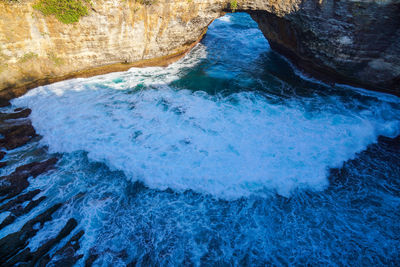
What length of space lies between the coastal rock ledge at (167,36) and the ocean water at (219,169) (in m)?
0.78

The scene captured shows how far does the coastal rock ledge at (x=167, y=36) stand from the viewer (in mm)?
7812

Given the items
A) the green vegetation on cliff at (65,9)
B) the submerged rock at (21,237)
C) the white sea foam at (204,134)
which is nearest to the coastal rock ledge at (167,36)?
the green vegetation on cliff at (65,9)

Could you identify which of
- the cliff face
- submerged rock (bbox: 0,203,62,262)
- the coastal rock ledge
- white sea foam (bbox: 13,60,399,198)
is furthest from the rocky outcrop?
submerged rock (bbox: 0,203,62,262)

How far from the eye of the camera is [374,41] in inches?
316

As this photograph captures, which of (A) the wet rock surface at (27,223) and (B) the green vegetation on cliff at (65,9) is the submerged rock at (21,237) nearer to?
(A) the wet rock surface at (27,223)

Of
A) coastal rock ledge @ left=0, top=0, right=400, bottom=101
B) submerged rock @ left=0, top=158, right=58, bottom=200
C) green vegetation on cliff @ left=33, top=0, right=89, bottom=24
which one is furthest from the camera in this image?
green vegetation on cliff @ left=33, top=0, right=89, bottom=24

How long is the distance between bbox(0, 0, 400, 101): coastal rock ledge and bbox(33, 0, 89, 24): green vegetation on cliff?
0.15 metres

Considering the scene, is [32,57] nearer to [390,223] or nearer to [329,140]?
[329,140]

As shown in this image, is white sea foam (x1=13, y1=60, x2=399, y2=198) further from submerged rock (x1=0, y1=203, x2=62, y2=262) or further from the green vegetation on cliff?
the green vegetation on cliff

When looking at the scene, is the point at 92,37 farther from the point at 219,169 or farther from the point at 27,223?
the point at 219,169

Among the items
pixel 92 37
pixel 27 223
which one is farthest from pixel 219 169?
pixel 92 37

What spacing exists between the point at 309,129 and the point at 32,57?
11857 mm

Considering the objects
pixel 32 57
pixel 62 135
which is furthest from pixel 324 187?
pixel 32 57

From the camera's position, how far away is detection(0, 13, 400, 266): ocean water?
4785 mm
